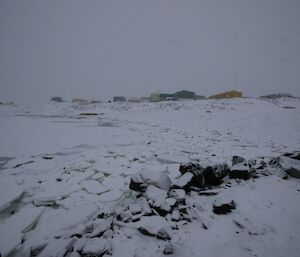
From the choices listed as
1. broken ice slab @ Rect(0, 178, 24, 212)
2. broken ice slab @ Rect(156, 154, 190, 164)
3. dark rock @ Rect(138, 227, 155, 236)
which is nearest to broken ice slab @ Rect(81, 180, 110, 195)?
broken ice slab @ Rect(0, 178, 24, 212)

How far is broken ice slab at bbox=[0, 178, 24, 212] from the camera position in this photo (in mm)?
2668

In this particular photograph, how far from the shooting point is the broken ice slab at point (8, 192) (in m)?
2.67

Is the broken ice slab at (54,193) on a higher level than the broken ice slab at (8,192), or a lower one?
lower

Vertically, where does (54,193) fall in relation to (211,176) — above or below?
below

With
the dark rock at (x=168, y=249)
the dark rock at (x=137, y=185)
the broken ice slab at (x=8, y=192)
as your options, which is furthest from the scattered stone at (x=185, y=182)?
the broken ice slab at (x=8, y=192)

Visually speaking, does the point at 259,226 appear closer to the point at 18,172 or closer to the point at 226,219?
the point at 226,219

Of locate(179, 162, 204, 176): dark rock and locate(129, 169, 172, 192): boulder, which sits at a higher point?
locate(179, 162, 204, 176): dark rock

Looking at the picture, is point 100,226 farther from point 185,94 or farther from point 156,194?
point 185,94

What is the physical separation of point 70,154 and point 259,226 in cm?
451

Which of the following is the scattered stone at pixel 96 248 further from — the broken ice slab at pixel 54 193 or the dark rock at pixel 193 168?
the dark rock at pixel 193 168

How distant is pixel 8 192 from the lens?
2.94m

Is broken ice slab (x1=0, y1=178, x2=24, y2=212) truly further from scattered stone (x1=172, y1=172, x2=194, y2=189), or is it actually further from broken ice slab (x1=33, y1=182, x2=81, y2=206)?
scattered stone (x1=172, y1=172, x2=194, y2=189)

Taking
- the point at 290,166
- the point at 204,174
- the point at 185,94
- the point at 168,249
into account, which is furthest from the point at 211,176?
the point at 185,94

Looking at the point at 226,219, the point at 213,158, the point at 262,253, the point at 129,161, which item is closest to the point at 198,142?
the point at 213,158
